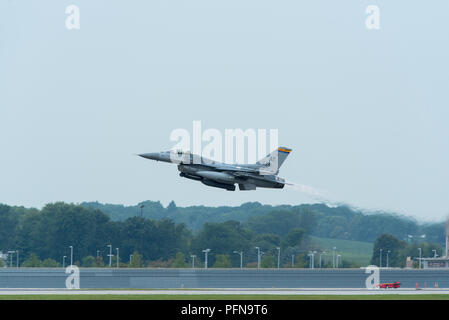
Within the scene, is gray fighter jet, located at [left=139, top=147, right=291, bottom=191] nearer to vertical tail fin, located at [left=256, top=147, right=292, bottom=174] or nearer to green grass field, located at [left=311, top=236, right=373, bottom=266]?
vertical tail fin, located at [left=256, top=147, right=292, bottom=174]

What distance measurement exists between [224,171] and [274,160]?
4433 millimetres

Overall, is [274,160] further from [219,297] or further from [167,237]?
[167,237]

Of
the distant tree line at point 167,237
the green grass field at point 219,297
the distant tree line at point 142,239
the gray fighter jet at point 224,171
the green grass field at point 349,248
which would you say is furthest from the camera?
the distant tree line at point 142,239

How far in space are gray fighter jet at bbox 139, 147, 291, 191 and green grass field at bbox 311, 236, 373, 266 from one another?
65.7m

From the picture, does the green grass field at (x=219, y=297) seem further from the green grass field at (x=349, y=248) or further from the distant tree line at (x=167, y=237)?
the distant tree line at (x=167, y=237)

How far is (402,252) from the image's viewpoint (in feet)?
457

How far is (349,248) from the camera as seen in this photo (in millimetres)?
143250

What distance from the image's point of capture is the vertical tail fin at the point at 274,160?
240ft

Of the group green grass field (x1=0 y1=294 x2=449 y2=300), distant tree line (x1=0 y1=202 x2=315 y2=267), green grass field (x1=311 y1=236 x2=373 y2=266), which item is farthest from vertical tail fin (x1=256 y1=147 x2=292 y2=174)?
distant tree line (x1=0 y1=202 x2=315 y2=267)

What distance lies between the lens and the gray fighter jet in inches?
2776

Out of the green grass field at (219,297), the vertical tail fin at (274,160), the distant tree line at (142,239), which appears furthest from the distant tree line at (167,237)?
the green grass field at (219,297)
